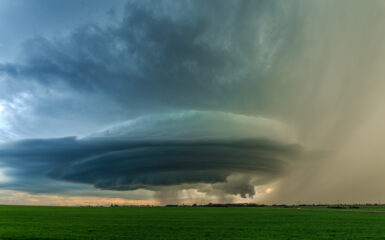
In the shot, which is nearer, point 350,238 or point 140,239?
point 140,239

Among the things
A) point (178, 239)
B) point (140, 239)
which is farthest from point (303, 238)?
point (140, 239)

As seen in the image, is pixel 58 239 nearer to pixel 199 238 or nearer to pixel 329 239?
pixel 199 238

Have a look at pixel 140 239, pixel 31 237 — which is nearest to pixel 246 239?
pixel 140 239

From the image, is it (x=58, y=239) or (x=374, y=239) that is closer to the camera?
(x=58, y=239)

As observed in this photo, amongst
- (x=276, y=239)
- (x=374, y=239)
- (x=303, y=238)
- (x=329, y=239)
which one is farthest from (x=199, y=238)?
(x=374, y=239)

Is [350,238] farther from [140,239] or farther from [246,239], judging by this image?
[140,239]

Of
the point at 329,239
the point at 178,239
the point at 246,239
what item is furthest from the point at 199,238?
the point at 329,239

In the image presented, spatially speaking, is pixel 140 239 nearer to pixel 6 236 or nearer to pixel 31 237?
pixel 31 237
